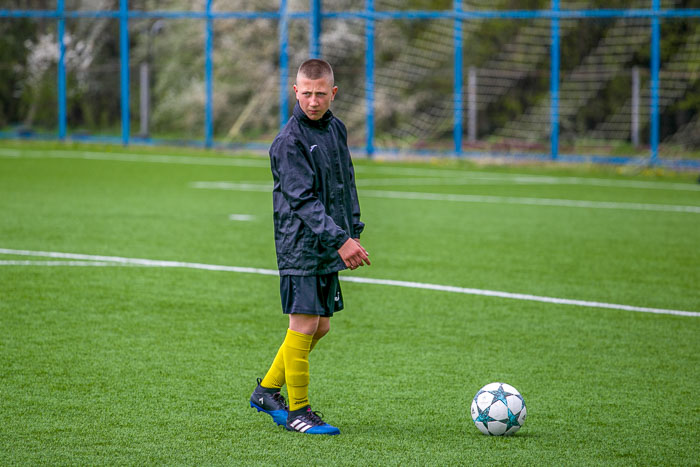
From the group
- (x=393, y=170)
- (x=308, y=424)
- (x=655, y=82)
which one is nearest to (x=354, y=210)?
(x=308, y=424)

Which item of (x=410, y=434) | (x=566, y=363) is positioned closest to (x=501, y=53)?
(x=566, y=363)

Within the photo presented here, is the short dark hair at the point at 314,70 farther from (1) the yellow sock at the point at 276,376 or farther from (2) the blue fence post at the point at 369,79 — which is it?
(2) the blue fence post at the point at 369,79

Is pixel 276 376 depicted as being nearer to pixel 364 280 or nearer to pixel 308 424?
pixel 308 424

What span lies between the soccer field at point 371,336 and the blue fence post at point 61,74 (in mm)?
12176

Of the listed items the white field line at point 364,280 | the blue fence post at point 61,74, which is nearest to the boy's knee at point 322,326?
the white field line at point 364,280

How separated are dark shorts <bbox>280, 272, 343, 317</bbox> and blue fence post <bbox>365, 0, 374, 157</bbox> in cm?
1715

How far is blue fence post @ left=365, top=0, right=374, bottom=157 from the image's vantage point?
20906mm

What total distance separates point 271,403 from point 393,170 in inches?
590

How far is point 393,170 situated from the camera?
1920cm

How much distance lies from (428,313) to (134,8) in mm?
28856

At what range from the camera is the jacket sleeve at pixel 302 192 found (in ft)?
13.3

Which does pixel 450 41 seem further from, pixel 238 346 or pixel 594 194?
pixel 238 346

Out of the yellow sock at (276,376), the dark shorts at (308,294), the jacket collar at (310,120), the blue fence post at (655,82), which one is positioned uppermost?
the blue fence post at (655,82)

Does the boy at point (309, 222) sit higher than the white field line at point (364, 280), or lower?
higher
